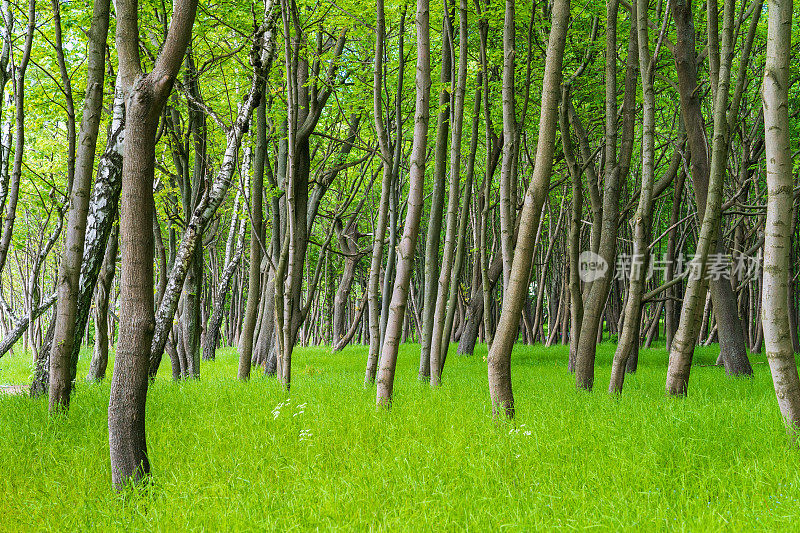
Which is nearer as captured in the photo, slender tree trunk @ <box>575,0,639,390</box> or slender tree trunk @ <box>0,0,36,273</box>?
slender tree trunk @ <box>0,0,36,273</box>

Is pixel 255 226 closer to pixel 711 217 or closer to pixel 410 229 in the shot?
pixel 410 229

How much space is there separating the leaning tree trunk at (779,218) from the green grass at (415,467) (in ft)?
1.35

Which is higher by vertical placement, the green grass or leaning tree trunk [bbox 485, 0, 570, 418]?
leaning tree trunk [bbox 485, 0, 570, 418]

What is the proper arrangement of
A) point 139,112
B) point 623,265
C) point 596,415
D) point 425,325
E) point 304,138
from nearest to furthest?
point 139,112
point 596,415
point 425,325
point 304,138
point 623,265

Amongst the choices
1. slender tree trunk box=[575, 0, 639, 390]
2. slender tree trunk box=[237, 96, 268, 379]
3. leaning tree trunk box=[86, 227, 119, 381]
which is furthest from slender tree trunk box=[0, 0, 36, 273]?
slender tree trunk box=[575, 0, 639, 390]

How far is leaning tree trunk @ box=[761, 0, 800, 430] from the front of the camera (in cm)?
362

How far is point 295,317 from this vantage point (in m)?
9.77

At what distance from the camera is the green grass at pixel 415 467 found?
113 inches

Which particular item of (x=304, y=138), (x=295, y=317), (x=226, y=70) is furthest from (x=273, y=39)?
(x=295, y=317)

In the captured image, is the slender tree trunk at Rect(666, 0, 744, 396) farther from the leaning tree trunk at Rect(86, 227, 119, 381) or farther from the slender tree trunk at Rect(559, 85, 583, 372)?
the leaning tree trunk at Rect(86, 227, 119, 381)

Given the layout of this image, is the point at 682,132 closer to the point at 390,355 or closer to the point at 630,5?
the point at 630,5

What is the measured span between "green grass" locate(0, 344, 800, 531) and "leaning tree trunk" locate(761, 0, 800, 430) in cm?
41

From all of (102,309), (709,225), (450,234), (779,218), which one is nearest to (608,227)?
(709,225)

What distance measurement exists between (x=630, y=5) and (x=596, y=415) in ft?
17.9
